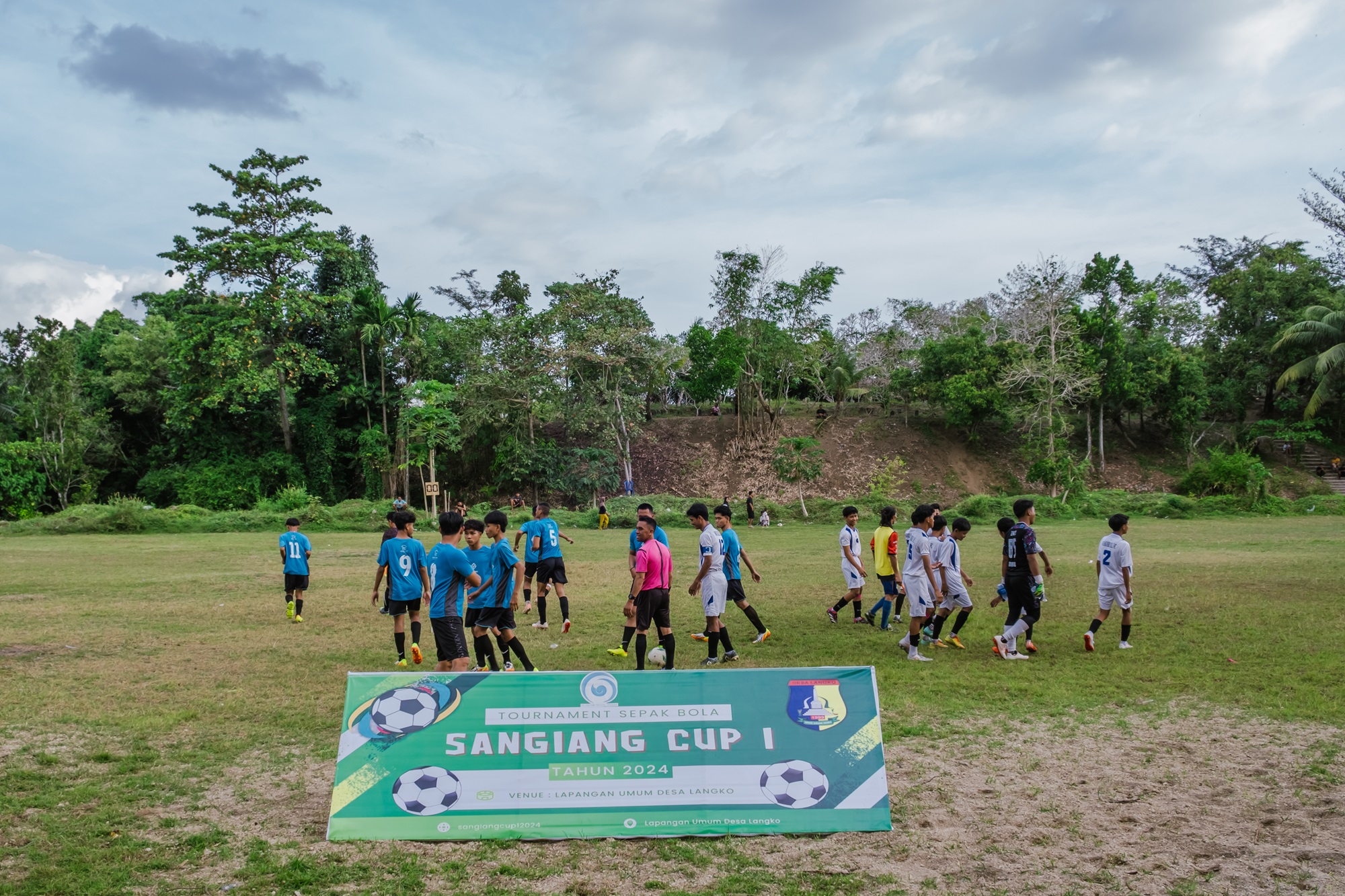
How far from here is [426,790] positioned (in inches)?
212

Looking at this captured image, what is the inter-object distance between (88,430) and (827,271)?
3815 cm

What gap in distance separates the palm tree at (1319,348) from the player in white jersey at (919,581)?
3880 cm

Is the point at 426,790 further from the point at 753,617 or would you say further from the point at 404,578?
the point at 753,617

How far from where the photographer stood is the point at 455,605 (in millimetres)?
7773

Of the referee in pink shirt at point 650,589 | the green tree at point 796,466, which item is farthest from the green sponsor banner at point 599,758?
the green tree at point 796,466

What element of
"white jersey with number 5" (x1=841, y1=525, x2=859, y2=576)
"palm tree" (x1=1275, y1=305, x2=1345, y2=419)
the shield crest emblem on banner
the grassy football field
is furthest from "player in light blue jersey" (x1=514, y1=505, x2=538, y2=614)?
"palm tree" (x1=1275, y1=305, x2=1345, y2=419)

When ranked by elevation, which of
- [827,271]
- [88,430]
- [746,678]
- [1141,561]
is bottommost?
[1141,561]

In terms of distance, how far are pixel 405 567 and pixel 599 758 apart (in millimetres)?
5101

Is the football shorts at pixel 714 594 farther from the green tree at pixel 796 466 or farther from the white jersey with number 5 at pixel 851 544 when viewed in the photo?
the green tree at pixel 796 466

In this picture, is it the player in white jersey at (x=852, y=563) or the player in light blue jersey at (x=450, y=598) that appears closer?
the player in light blue jersey at (x=450, y=598)

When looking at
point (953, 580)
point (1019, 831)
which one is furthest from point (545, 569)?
point (1019, 831)

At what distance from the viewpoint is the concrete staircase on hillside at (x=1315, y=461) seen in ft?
131

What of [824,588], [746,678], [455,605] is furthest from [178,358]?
[746,678]

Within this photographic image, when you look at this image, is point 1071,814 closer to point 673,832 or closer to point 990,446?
point 673,832
